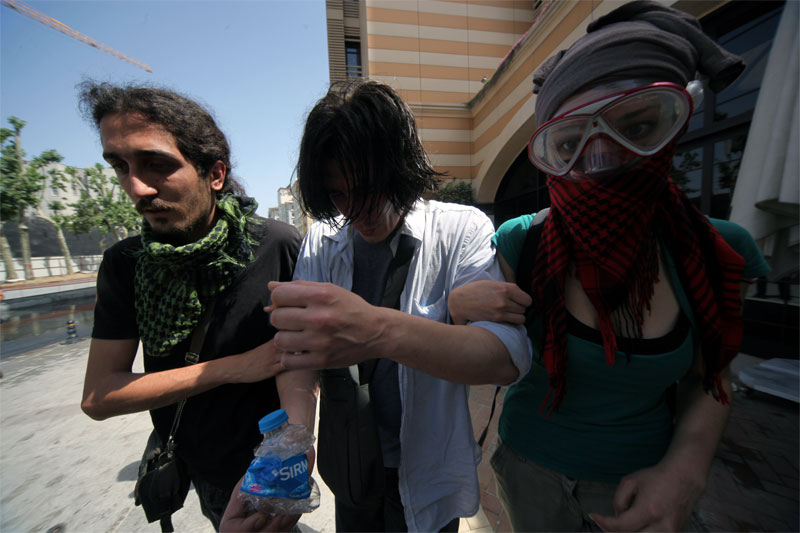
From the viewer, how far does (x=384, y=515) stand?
4.49 ft

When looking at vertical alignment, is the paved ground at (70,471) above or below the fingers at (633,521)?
below

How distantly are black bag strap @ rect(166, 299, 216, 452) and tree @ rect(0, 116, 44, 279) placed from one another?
2429 centimetres

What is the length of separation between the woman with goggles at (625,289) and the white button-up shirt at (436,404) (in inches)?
6.3

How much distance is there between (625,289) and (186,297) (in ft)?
5.45

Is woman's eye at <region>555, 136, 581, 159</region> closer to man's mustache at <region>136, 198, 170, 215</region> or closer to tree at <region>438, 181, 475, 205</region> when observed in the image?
man's mustache at <region>136, 198, 170, 215</region>

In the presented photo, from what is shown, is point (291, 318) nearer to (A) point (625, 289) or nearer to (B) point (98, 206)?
(A) point (625, 289)

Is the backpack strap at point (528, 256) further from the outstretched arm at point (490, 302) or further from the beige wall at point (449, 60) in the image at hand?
the beige wall at point (449, 60)

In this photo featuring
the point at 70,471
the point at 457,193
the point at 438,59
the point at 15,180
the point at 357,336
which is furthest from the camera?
the point at 15,180

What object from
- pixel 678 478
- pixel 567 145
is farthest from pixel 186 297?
pixel 678 478

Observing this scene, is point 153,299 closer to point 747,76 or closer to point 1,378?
point 747,76

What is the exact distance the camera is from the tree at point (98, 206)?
2514 cm

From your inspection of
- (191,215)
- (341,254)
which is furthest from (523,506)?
(191,215)

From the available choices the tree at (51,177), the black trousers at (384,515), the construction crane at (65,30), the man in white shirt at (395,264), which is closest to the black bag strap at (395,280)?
the man in white shirt at (395,264)

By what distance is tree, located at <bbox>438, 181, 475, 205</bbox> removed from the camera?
763 centimetres
